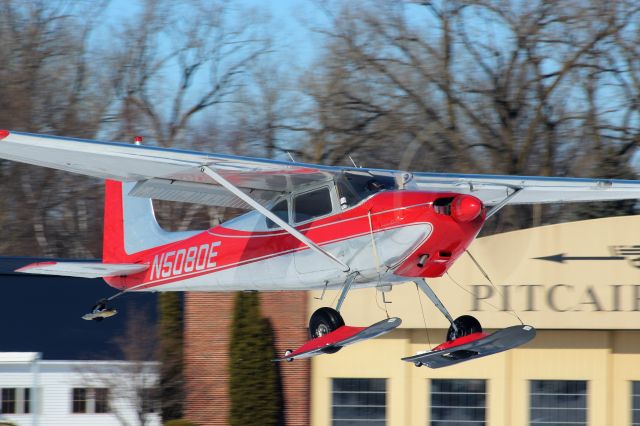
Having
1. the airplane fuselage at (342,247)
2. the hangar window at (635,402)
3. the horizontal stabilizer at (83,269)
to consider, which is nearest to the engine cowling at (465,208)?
the airplane fuselage at (342,247)

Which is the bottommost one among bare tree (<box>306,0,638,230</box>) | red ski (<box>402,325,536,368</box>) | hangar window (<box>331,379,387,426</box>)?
hangar window (<box>331,379,387,426</box>)

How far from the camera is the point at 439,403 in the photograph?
17297 mm

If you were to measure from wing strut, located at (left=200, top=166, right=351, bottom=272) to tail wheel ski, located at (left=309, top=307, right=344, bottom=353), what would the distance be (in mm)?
502

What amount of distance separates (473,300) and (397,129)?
12.2 metres

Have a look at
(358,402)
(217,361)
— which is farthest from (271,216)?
(217,361)

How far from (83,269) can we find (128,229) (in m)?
1.43

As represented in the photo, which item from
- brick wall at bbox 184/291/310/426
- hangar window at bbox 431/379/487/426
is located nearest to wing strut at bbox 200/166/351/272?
brick wall at bbox 184/291/310/426

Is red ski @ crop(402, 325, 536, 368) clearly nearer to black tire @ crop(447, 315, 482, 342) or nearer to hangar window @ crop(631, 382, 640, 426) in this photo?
black tire @ crop(447, 315, 482, 342)

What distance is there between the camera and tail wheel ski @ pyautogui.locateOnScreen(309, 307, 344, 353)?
34.5 ft

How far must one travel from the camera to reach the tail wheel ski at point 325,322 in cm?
1051

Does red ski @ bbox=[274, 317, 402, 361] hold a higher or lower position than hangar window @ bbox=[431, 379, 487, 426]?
higher

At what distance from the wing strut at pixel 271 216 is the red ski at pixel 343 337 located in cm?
65

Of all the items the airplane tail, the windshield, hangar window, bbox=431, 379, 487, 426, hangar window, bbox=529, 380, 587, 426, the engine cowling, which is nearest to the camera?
the engine cowling

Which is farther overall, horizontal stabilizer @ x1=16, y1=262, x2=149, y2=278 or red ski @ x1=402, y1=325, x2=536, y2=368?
horizontal stabilizer @ x1=16, y1=262, x2=149, y2=278
